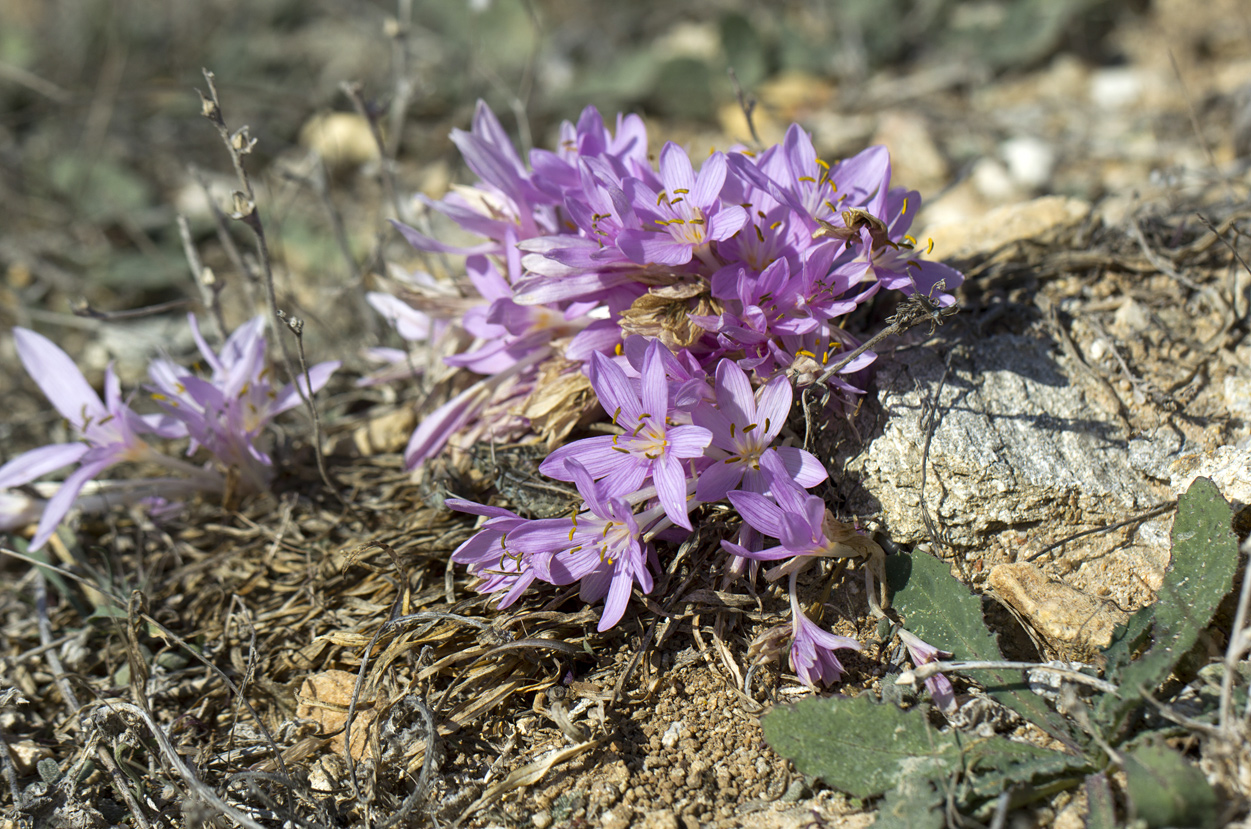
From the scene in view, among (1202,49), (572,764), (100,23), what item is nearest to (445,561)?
(572,764)

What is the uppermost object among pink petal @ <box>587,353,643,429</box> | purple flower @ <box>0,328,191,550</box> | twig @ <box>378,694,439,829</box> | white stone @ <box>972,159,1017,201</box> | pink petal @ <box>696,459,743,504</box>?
white stone @ <box>972,159,1017,201</box>

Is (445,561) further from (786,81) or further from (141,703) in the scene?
(786,81)

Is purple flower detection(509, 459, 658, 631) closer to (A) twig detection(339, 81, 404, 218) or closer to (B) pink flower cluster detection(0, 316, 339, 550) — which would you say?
(B) pink flower cluster detection(0, 316, 339, 550)

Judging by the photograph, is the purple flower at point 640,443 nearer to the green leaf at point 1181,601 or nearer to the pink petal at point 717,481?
the pink petal at point 717,481

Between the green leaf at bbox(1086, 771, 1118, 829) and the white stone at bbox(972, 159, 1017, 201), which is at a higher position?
the white stone at bbox(972, 159, 1017, 201)

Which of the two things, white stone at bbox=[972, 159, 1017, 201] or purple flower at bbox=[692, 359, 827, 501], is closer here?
purple flower at bbox=[692, 359, 827, 501]

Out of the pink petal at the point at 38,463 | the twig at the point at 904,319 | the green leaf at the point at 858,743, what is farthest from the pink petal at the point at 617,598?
the pink petal at the point at 38,463

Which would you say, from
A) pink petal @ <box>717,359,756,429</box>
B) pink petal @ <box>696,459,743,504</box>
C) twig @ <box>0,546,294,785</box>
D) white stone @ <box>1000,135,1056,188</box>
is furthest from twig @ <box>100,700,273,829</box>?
white stone @ <box>1000,135,1056,188</box>
